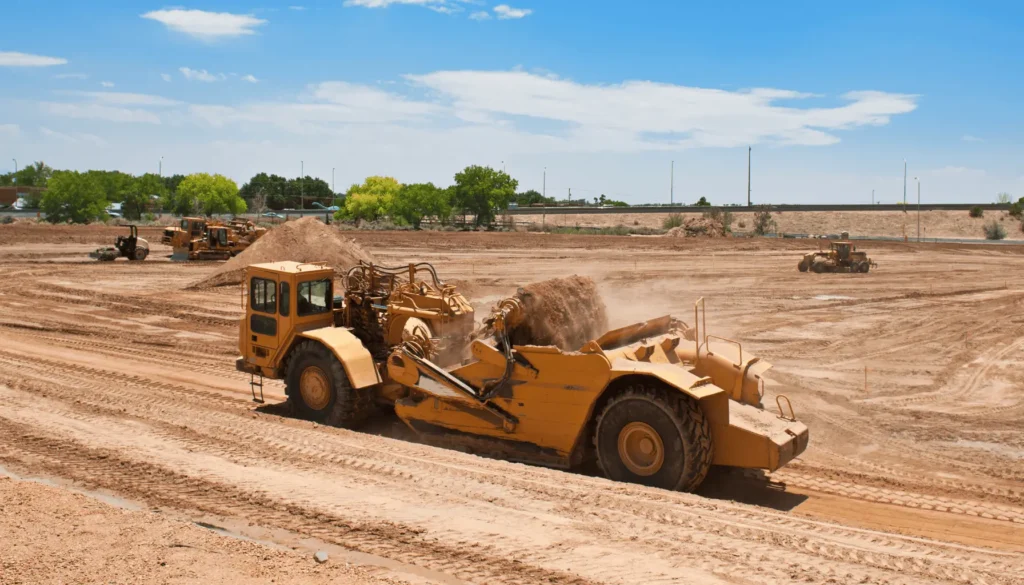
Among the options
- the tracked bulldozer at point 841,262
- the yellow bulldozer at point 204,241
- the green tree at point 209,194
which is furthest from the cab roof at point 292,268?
the green tree at point 209,194

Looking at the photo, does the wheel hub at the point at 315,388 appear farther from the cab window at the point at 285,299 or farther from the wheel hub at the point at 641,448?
the wheel hub at the point at 641,448

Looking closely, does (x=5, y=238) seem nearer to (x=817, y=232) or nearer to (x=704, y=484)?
(x=704, y=484)

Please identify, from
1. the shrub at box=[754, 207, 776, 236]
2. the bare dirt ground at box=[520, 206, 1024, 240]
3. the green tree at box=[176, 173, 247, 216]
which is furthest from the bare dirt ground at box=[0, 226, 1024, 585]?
the green tree at box=[176, 173, 247, 216]

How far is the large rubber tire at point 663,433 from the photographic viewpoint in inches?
314

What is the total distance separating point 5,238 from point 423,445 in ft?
165

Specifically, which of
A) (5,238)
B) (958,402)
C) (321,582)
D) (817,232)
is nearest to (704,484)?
(321,582)

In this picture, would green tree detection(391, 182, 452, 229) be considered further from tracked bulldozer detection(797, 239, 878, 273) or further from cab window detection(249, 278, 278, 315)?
cab window detection(249, 278, 278, 315)

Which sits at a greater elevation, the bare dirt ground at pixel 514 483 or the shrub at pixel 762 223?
the shrub at pixel 762 223

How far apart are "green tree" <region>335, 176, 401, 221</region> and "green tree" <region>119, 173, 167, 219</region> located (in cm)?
2513

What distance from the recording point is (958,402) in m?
13.5

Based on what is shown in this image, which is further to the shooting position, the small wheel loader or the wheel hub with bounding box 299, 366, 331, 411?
the small wheel loader

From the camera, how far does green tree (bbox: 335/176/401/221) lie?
9075 cm

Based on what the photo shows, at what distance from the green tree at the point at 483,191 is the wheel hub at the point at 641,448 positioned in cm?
7012

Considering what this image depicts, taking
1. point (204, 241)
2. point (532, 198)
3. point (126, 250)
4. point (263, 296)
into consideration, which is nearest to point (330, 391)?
point (263, 296)
